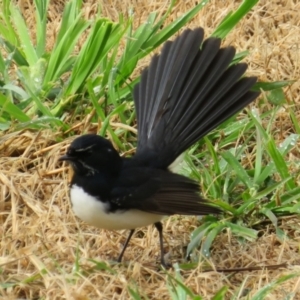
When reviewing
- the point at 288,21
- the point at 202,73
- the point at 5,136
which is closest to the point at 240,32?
the point at 288,21

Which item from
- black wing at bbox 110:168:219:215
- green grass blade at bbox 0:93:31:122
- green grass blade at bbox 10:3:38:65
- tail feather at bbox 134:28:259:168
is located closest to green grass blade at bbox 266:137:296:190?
tail feather at bbox 134:28:259:168

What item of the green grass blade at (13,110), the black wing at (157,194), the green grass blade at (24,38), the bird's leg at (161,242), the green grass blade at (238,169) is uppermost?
the green grass blade at (24,38)

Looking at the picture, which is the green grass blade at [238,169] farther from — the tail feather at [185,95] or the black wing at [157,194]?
the black wing at [157,194]

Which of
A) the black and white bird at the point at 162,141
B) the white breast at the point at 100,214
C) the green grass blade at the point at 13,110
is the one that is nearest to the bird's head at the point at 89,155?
the black and white bird at the point at 162,141

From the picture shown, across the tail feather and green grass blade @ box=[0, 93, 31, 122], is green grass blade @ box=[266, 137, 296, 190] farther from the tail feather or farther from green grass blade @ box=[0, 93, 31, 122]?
green grass blade @ box=[0, 93, 31, 122]

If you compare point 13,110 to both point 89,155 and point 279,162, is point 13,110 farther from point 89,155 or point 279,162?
point 279,162
